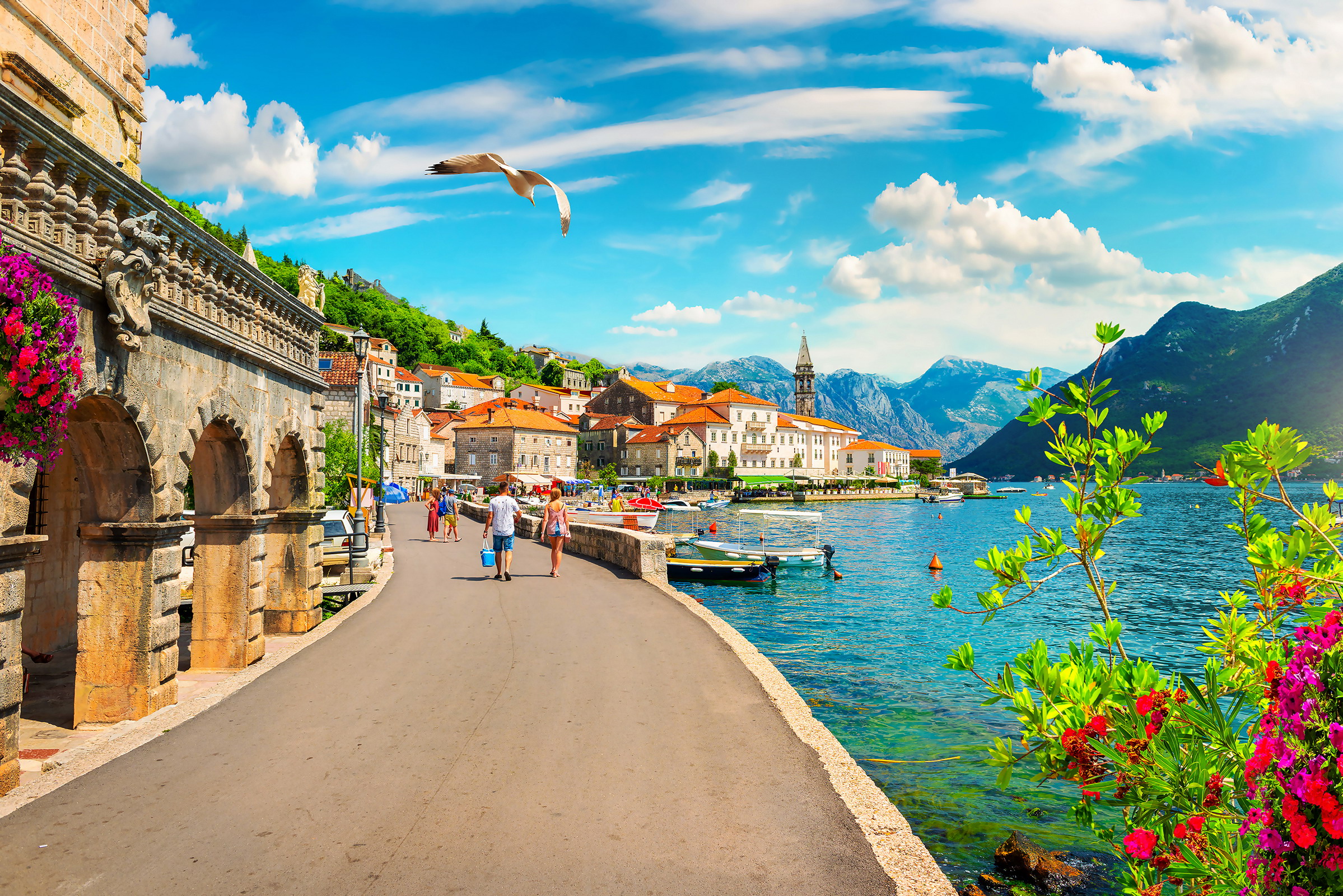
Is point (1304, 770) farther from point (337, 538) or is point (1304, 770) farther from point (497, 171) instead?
point (337, 538)

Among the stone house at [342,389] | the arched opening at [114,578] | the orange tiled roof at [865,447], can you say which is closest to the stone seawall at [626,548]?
the arched opening at [114,578]

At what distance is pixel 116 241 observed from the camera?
677 cm

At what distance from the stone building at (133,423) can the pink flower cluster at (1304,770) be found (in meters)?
7.65

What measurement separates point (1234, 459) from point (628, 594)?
12729mm

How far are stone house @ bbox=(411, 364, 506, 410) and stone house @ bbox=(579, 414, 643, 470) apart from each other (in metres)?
18.4

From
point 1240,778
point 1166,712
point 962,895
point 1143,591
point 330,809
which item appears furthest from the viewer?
point 1143,591

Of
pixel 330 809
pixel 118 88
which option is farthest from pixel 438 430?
pixel 330 809

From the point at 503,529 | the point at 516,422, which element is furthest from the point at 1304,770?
the point at 516,422

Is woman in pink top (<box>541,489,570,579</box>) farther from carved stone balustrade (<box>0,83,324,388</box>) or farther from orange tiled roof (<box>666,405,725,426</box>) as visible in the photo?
orange tiled roof (<box>666,405,725,426</box>)

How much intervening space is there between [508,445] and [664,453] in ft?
97.3

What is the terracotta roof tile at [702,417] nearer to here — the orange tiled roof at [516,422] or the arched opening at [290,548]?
the orange tiled roof at [516,422]

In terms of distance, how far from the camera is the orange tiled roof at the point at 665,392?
13300 cm

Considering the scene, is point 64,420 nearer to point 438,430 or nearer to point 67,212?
point 67,212

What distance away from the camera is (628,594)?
15.5m
